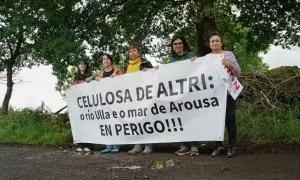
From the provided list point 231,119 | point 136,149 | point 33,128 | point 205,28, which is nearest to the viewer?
point 231,119

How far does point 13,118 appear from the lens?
14.9 meters

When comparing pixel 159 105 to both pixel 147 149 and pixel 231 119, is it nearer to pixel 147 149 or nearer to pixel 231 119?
pixel 147 149

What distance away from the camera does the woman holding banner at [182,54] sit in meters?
8.28

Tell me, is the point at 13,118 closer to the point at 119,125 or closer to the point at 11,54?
the point at 119,125

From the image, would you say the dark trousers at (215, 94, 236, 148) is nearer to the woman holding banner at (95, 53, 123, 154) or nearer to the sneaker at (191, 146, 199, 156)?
the sneaker at (191, 146, 199, 156)

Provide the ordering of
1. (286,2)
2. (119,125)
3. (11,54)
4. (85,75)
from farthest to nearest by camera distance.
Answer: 1. (11,54)
2. (286,2)
3. (85,75)
4. (119,125)

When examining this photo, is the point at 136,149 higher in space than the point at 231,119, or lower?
lower

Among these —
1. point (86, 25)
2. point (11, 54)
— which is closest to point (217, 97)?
point (86, 25)

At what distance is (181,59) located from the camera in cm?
845

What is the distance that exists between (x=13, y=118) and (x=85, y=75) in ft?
18.6

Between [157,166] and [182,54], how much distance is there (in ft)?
6.96

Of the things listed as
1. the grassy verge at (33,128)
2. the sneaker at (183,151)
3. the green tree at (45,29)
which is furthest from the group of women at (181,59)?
the green tree at (45,29)

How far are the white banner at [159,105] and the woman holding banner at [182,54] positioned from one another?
171 mm

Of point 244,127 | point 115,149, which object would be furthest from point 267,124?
point 115,149
